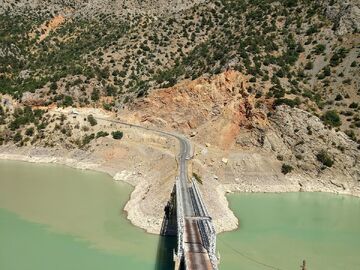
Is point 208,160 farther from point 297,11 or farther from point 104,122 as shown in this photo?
point 297,11

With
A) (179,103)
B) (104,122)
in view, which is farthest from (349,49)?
(104,122)

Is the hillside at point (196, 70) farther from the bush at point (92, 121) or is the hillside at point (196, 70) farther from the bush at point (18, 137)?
the bush at point (92, 121)

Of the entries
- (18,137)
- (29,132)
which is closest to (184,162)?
(29,132)

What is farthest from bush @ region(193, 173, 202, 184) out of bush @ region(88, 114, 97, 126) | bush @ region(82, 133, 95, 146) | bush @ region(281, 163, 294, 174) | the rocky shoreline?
bush @ region(88, 114, 97, 126)

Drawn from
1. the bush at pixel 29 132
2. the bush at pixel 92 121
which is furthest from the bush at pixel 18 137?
the bush at pixel 92 121

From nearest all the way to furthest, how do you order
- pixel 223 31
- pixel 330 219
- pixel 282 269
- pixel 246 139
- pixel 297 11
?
pixel 282 269 → pixel 330 219 → pixel 246 139 → pixel 297 11 → pixel 223 31

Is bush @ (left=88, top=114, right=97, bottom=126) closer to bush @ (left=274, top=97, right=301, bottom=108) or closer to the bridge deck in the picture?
bush @ (left=274, top=97, right=301, bottom=108)

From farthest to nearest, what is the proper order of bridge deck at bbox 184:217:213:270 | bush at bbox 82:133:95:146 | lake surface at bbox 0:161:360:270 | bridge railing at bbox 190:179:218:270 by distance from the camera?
bush at bbox 82:133:95:146 < lake surface at bbox 0:161:360:270 < bridge railing at bbox 190:179:218:270 < bridge deck at bbox 184:217:213:270
